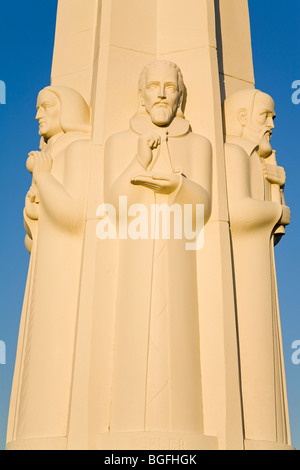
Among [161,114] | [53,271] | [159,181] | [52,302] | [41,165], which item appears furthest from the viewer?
[41,165]

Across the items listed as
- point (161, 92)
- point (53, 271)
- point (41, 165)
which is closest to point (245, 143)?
point (161, 92)

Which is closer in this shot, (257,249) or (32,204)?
(257,249)

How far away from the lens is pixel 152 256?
25.6 feet

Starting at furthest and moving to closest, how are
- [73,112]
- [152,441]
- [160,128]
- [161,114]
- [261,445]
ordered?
[73,112], [160,128], [161,114], [261,445], [152,441]

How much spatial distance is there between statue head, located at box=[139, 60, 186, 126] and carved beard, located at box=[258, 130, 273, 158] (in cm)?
127

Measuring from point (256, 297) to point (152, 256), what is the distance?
141 centimetres

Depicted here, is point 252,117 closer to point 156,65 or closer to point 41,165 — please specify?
point 156,65

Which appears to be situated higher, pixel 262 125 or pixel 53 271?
pixel 262 125

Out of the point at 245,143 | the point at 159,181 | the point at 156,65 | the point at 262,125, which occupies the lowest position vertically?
the point at 159,181

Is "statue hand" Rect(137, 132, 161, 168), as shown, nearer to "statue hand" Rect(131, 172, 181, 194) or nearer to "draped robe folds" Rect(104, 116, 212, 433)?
"draped robe folds" Rect(104, 116, 212, 433)

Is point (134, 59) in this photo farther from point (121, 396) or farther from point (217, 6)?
point (121, 396)

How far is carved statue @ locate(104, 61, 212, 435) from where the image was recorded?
23.9ft

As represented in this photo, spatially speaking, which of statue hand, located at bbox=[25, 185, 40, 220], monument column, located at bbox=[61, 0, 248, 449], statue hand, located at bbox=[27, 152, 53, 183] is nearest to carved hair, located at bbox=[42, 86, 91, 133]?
monument column, located at bbox=[61, 0, 248, 449]

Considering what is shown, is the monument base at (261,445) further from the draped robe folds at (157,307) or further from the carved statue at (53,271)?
the carved statue at (53,271)
